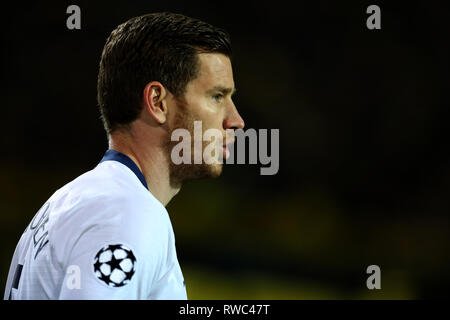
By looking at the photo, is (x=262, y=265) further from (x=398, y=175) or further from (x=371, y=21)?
(x=371, y=21)

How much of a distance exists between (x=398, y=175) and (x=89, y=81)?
277 cm

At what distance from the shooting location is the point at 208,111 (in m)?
1.91

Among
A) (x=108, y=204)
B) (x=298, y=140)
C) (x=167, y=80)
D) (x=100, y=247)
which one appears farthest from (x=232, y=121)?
(x=298, y=140)

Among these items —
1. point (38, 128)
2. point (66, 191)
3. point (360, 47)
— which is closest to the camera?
point (66, 191)

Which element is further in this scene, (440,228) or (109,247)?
(440,228)

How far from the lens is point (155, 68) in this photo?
6.23 feet

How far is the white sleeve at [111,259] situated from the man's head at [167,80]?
0.52 m

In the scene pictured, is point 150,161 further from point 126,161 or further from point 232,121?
point 232,121

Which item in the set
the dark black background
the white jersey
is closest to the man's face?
the white jersey

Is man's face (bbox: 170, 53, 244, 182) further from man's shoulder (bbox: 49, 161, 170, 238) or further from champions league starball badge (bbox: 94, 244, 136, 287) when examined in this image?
champions league starball badge (bbox: 94, 244, 136, 287)

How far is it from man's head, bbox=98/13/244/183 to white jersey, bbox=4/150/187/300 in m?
0.30

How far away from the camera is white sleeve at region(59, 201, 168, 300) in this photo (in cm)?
134

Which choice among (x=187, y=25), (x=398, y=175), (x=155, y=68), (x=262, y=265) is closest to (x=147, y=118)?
(x=155, y=68)

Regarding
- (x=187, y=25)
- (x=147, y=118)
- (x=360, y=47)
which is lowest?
(x=147, y=118)
